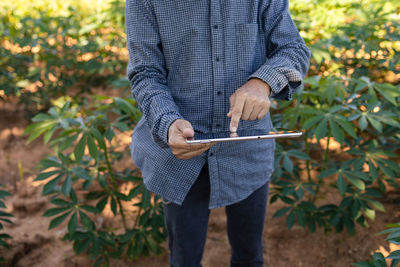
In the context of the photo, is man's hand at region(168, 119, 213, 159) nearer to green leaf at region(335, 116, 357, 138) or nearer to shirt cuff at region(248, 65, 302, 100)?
shirt cuff at region(248, 65, 302, 100)

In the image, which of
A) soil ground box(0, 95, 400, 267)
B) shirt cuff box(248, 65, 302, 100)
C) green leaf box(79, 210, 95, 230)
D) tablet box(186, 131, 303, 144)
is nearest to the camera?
tablet box(186, 131, 303, 144)

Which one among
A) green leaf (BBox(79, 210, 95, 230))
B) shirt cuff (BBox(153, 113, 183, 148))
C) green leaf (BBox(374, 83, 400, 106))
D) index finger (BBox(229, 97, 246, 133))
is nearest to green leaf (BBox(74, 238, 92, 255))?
green leaf (BBox(79, 210, 95, 230))

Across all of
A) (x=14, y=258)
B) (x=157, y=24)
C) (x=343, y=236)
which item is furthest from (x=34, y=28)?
(x=343, y=236)

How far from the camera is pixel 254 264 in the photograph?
1.33 metres

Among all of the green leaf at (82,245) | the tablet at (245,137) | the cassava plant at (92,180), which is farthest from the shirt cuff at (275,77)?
the green leaf at (82,245)

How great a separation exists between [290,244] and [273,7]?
4.22 ft

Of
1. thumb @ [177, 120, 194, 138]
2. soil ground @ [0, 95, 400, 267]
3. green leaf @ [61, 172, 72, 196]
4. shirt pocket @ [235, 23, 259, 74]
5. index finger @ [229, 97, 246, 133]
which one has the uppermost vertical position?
shirt pocket @ [235, 23, 259, 74]

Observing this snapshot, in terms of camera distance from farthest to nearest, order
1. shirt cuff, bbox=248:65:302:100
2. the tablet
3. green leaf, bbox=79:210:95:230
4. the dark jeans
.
A: 1. green leaf, bbox=79:210:95:230
2. the dark jeans
3. shirt cuff, bbox=248:65:302:100
4. the tablet

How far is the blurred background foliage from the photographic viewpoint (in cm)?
145

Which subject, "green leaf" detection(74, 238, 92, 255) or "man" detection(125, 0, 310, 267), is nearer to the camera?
"man" detection(125, 0, 310, 267)

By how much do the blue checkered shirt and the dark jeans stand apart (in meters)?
0.06

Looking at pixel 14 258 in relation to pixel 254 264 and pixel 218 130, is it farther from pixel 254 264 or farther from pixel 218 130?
pixel 218 130

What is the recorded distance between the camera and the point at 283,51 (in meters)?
0.96

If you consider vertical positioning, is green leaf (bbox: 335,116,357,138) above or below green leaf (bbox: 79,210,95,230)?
above
